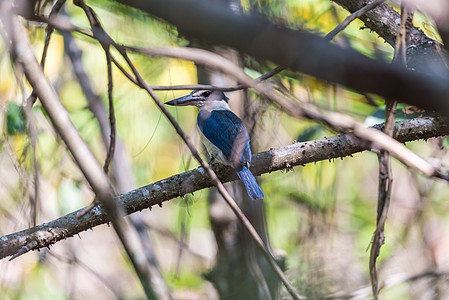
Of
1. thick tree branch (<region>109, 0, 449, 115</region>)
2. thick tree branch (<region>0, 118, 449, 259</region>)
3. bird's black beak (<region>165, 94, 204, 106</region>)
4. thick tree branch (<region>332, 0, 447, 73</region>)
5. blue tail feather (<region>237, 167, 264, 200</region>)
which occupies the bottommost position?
thick tree branch (<region>109, 0, 449, 115</region>)

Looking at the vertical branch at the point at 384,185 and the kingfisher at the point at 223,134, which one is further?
the kingfisher at the point at 223,134

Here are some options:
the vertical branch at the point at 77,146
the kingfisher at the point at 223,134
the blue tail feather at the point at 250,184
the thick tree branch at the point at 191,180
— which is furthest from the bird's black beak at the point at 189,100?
the vertical branch at the point at 77,146

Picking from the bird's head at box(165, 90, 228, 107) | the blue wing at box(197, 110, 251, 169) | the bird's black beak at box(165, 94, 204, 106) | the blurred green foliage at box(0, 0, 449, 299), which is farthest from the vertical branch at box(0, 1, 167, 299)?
the bird's head at box(165, 90, 228, 107)

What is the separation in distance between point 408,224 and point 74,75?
2.60 meters

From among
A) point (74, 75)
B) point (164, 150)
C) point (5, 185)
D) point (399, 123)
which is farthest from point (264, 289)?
point (74, 75)

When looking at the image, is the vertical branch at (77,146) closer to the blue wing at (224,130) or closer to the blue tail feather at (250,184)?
the blue tail feather at (250,184)

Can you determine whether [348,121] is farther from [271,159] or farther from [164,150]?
[164,150]

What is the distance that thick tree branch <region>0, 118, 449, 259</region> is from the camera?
2236mm

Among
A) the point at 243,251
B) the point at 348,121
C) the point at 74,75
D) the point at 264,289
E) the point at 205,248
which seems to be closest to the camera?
the point at 348,121

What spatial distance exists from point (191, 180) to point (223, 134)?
3.39 ft

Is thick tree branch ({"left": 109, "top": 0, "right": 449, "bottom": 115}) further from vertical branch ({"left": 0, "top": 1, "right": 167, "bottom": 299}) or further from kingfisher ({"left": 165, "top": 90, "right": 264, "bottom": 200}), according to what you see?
kingfisher ({"left": 165, "top": 90, "right": 264, "bottom": 200})

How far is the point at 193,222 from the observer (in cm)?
422

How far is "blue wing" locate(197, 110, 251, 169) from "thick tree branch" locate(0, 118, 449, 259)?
17.9 inches

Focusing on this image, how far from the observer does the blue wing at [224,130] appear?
312cm
